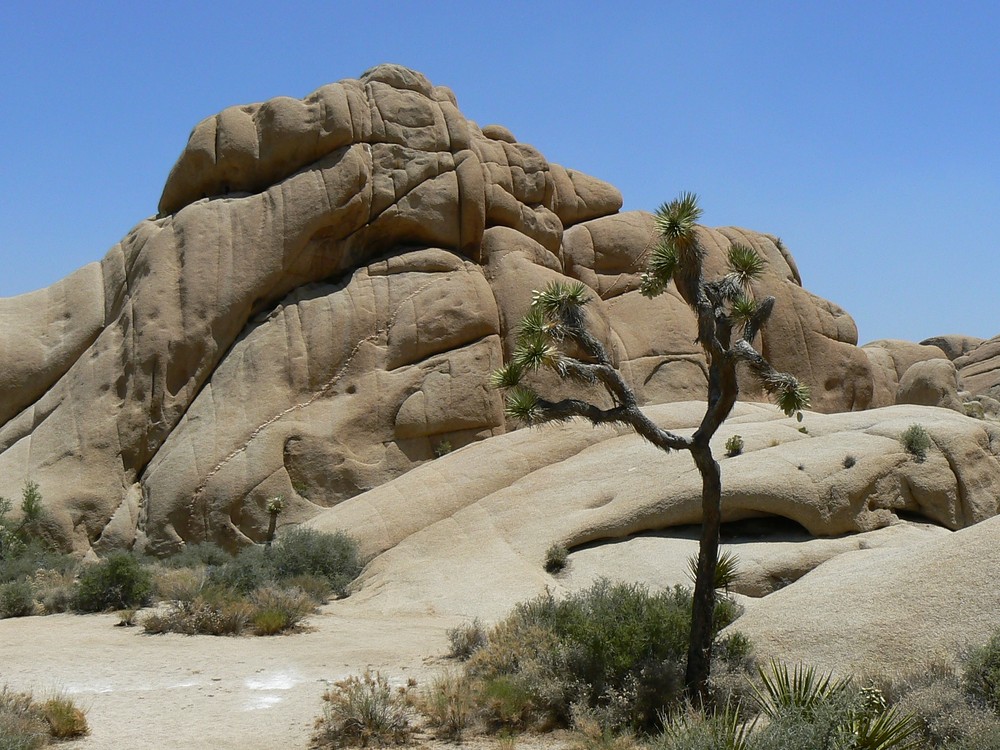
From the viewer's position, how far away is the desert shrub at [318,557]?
20172 mm

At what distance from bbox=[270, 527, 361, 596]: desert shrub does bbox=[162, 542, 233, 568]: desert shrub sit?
2335 mm

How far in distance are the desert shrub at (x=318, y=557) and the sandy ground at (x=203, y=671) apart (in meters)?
2.61

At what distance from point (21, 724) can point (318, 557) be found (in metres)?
10.8

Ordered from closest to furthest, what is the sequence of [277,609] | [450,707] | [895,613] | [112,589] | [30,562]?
[450,707], [895,613], [277,609], [112,589], [30,562]

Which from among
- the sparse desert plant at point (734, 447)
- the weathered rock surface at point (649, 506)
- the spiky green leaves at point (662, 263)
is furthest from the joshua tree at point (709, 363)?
the sparse desert plant at point (734, 447)

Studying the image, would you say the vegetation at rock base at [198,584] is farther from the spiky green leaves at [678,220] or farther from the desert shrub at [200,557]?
the spiky green leaves at [678,220]

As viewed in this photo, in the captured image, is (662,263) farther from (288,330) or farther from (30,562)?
(288,330)

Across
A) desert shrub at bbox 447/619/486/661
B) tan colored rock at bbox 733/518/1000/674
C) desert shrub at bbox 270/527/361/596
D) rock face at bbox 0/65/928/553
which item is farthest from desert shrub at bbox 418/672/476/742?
rock face at bbox 0/65/928/553

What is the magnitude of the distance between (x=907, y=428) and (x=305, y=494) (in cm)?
1530

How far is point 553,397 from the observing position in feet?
90.9

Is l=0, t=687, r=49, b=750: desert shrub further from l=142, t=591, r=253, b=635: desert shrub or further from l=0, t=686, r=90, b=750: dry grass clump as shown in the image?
l=142, t=591, r=253, b=635: desert shrub

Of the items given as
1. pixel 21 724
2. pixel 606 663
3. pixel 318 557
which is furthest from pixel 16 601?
pixel 606 663

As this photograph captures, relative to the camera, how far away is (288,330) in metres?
27.9

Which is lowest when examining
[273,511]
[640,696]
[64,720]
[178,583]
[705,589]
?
[640,696]
